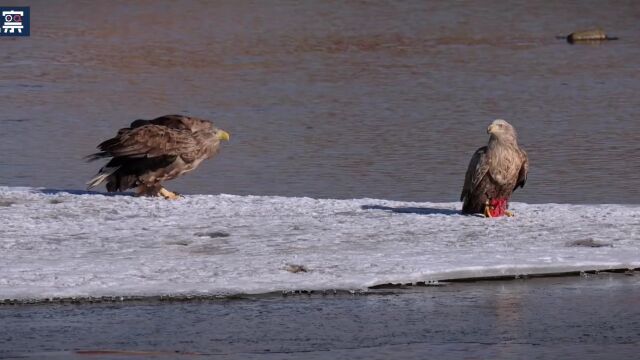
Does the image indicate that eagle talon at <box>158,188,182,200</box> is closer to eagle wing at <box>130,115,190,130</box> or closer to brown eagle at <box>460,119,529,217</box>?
eagle wing at <box>130,115,190,130</box>

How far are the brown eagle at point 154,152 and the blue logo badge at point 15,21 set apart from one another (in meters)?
20.4

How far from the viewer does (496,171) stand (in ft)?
37.8

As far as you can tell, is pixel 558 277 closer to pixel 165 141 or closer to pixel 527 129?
pixel 165 141

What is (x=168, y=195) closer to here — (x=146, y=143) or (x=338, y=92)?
(x=146, y=143)

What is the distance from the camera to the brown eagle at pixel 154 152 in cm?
1248

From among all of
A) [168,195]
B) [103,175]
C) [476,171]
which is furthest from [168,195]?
[476,171]

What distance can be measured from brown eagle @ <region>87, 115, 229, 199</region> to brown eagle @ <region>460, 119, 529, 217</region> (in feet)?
7.84

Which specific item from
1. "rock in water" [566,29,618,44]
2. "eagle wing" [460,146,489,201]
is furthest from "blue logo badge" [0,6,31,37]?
"eagle wing" [460,146,489,201]

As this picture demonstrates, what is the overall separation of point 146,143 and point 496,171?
9.87ft

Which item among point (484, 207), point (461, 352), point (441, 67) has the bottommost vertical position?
point (461, 352)

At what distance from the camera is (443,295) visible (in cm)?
905

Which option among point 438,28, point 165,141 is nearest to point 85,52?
point 438,28

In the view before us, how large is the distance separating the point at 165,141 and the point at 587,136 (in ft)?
23.7

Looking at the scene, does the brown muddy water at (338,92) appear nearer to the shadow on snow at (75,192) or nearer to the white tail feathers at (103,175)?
the shadow on snow at (75,192)
